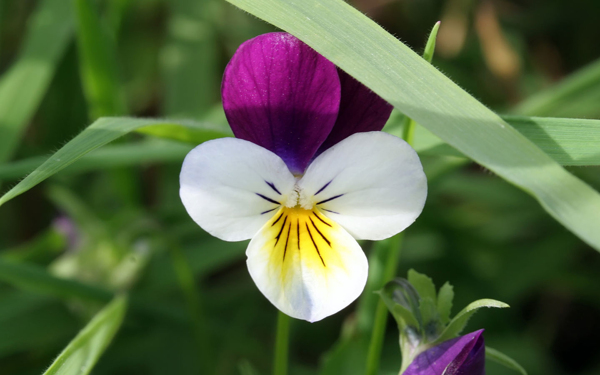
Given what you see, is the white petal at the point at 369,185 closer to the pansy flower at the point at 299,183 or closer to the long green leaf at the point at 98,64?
the pansy flower at the point at 299,183

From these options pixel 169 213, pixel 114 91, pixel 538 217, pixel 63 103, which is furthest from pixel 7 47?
pixel 538 217

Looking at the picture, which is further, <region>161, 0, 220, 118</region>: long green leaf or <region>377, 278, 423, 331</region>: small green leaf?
<region>161, 0, 220, 118</region>: long green leaf

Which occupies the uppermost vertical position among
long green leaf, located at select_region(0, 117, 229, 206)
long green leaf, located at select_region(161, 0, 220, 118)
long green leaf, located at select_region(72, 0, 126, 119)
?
long green leaf, located at select_region(161, 0, 220, 118)

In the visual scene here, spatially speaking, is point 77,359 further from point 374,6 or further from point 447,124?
point 374,6

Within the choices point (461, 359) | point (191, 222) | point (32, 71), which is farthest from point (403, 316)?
point (32, 71)

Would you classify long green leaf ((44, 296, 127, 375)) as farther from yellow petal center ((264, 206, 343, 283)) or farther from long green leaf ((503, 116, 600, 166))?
long green leaf ((503, 116, 600, 166))

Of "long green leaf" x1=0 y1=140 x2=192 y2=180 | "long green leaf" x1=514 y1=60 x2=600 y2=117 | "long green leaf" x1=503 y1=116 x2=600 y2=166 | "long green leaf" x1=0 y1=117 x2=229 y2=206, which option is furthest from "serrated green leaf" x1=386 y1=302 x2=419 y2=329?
"long green leaf" x1=514 y1=60 x2=600 y2=117

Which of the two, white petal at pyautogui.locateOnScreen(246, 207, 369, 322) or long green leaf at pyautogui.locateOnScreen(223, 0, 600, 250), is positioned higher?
long green leaf at pyautogui.locateOnScreen(223, 0, 600, 250)
